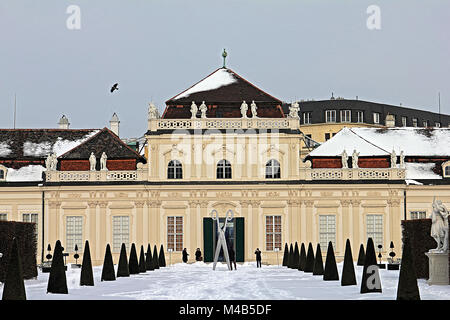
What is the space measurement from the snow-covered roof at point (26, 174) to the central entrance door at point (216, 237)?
10758 mm

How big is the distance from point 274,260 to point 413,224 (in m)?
19.2

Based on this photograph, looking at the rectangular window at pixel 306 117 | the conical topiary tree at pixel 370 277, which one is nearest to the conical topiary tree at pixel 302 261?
the conical topiary tree at pixel 370 277

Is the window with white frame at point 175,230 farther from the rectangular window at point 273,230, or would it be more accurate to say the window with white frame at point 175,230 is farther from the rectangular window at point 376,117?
the rectangular window at point 376,117

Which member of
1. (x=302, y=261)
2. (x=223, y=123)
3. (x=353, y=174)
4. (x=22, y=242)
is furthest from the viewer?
(x=353, y=174)

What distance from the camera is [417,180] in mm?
57219

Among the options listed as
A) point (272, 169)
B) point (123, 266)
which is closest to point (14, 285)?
point (123, 266)

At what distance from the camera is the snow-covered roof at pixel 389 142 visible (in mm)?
Answer: 58531

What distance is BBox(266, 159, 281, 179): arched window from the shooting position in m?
56.4

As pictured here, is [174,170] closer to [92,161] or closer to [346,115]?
[92,161]

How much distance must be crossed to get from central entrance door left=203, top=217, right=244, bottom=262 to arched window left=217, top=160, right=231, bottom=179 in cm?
261

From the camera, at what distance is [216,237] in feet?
183

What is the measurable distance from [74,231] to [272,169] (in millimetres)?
12581

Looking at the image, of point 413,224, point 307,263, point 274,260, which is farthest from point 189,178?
point 413,224
